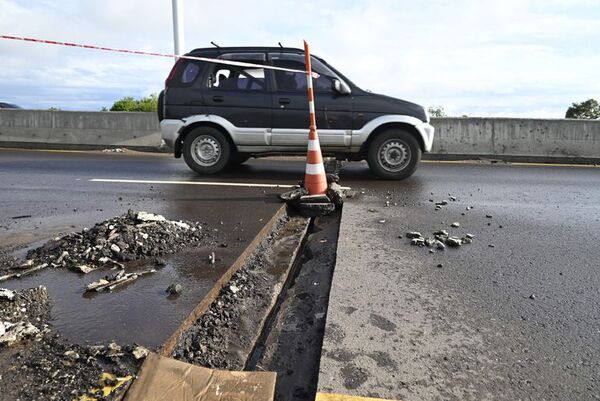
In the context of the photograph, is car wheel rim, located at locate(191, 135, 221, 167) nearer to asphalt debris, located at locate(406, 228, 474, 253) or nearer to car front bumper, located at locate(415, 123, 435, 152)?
car front bumper, located at locate(415, 123, 435, 152)

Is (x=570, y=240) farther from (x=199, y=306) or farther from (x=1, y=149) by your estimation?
(x=1, y=149)

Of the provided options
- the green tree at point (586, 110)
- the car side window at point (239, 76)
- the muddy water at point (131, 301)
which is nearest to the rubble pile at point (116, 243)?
the muddy water at point (131, 301)

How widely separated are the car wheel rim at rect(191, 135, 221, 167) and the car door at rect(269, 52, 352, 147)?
1.00m

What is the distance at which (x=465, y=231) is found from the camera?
14.5ft

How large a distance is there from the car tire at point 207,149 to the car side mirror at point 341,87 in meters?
1.98

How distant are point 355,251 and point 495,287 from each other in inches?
43.9

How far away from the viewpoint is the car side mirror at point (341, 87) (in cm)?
707

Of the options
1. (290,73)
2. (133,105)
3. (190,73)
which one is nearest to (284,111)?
(290,73)

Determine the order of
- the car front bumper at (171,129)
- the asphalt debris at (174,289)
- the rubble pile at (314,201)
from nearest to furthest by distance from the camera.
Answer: the asphalt debris at (174,289), the rubble pile at (314,201), the car front bumper at (171,129)

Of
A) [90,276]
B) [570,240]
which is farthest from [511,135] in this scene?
[90,276]

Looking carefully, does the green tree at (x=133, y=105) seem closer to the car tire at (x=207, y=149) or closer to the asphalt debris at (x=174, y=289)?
the car tire at (x=207, y=149)

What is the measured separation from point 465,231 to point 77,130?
11.4 metres

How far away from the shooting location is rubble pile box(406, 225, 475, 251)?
3.94 meters

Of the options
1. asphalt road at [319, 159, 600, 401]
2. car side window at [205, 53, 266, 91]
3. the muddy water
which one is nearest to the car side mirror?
car side window at [205, 53, 266, 91]
